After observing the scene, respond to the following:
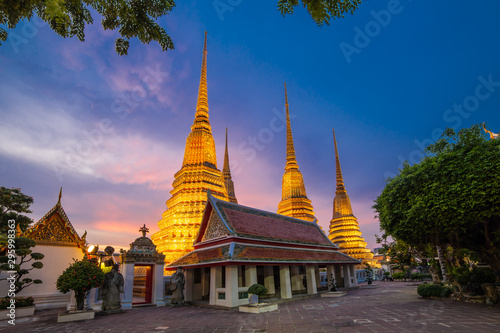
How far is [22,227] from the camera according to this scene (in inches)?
630

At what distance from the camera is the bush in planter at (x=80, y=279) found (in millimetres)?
10984

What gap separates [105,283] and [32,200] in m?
7.37

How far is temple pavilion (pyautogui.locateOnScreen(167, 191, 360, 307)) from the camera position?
13242 mm

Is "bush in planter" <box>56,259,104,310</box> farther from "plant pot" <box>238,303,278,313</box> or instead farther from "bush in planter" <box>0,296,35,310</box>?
"plant pot" <box>238,303,278,313</box>

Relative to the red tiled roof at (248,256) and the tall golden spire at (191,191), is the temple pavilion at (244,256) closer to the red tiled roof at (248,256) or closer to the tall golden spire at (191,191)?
the red tiled roof at (248,256)

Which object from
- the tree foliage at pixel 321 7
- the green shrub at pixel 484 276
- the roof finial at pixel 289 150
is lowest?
the green shrub at pixel 484 276

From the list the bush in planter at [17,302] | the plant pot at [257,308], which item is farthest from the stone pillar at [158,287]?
the plant pot at [257,308]

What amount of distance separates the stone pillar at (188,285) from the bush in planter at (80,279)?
542cm

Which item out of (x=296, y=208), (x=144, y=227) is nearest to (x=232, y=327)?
(x=144, y=227)

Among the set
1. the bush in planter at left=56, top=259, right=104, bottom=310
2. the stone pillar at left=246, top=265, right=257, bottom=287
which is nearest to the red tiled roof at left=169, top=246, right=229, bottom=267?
the stone pillar at left=246, top=265, right=257, bottom=287

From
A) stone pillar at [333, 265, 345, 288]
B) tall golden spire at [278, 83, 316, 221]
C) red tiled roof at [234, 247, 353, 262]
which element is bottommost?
stone pillar at [333, 265, 345, 288]

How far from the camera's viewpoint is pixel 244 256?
43.2 ft

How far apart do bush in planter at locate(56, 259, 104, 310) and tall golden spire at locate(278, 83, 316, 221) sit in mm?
29655

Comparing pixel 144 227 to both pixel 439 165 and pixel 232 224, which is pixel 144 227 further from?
pixel 439 165
